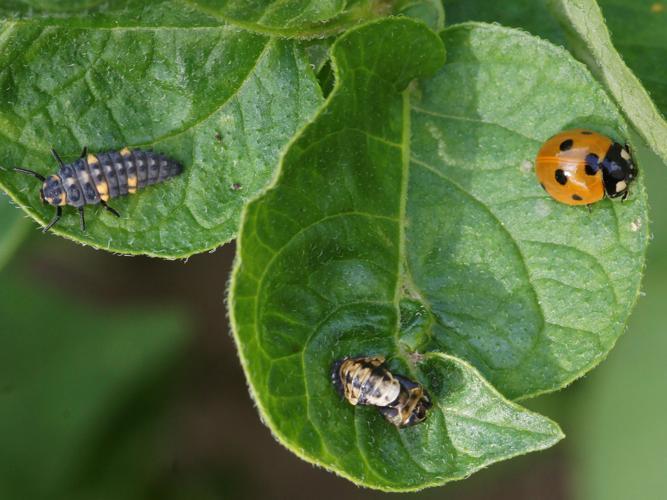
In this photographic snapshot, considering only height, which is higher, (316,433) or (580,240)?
(580,240)

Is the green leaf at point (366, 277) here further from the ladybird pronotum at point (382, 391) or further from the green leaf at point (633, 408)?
the green leaf at point (633, 408)

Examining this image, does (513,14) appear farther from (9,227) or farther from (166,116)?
(9,227)

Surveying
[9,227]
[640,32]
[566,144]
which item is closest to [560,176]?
[566,144]

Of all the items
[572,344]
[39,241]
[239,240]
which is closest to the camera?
[239,240]

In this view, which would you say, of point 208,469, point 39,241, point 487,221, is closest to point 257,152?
point 487,221

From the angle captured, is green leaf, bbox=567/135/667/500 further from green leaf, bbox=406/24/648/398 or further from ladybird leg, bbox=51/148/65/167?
ladybird leg, bbox=51/148/65/167

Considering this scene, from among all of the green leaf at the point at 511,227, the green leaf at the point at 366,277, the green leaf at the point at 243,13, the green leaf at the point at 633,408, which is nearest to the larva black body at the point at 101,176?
the green leaf at the point at 243,13

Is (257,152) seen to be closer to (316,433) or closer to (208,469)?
(316,433)
